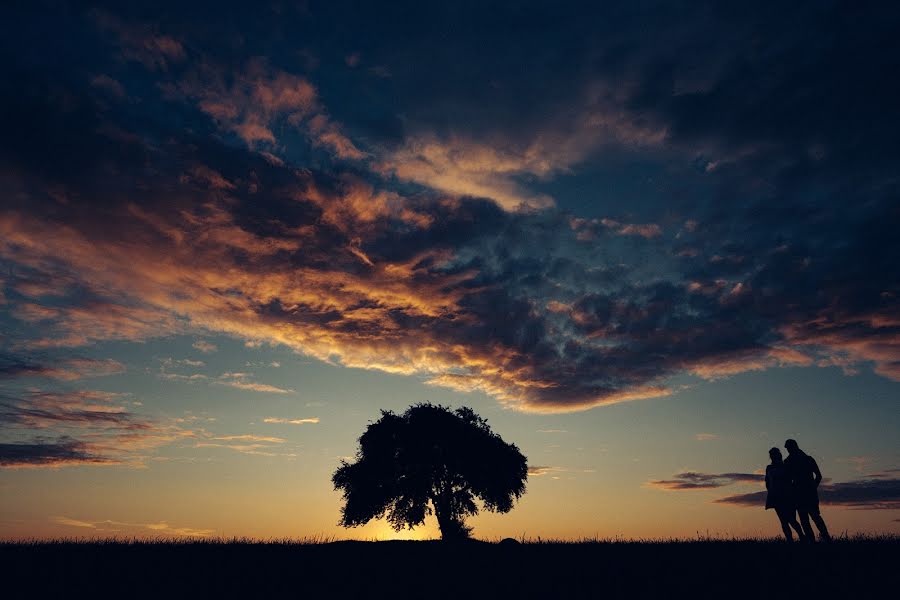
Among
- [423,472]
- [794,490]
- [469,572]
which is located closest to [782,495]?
[794,490]

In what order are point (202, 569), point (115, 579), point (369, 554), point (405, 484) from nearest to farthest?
1. point (115, 579)
2. point (202, 569)
3. point (369, 554)
4. point (405, 484)

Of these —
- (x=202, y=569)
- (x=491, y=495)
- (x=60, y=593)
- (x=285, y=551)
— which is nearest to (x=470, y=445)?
(x=491, y=495)

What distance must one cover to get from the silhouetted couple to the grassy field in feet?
3.27

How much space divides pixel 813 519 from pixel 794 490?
3.16 feet

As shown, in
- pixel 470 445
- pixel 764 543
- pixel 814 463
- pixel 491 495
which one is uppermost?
pixel 470 445

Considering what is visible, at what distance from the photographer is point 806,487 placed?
1745 cm

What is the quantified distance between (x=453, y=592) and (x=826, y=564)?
8293 millimetres

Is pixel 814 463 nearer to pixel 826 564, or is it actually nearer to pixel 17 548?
pixel 826 564

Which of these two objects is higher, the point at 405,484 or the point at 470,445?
the point at 470,445

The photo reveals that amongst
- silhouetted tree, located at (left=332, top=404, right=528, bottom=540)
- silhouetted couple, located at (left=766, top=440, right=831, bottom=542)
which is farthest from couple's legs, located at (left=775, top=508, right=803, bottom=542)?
silhouetted tree, located at (left=332, top=404, right=528, bottom=540)

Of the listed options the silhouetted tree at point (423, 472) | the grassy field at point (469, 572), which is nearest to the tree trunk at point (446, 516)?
the silhouetted tree at point (423, 472)

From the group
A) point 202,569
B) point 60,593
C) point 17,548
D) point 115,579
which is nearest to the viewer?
point 60,593

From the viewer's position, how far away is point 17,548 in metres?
17.8

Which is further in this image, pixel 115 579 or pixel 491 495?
pixel 491 495
